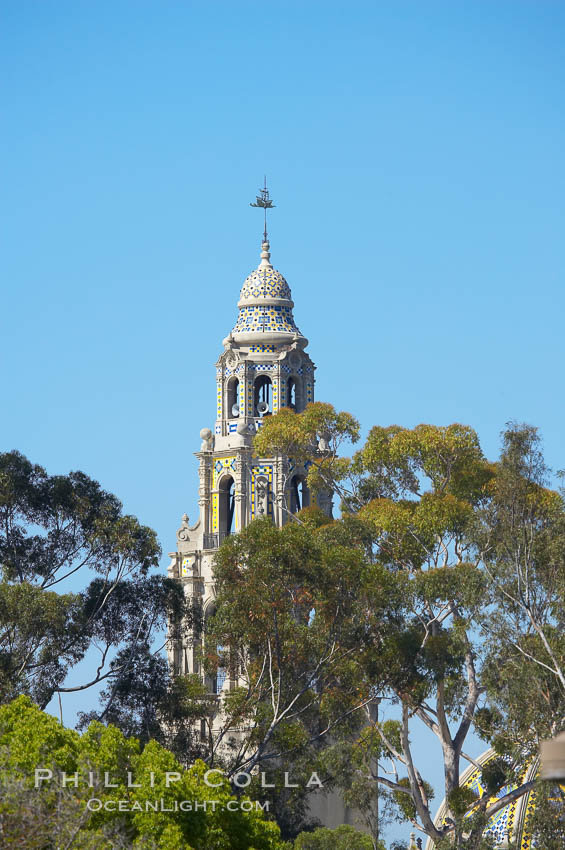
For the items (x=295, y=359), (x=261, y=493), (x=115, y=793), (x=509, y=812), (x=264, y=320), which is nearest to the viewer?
(x=115, y=793)

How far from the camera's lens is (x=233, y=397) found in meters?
62.3

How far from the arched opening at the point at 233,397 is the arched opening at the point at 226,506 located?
2.44m

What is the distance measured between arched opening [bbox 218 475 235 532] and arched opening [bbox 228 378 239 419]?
2.44 m

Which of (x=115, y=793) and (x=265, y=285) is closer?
Result: (x=115, y=793)

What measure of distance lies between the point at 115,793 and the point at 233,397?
95.8 feet

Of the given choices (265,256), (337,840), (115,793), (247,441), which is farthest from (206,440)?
(115,793)

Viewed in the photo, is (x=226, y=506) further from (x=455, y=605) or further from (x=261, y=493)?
(x=455, y=605)

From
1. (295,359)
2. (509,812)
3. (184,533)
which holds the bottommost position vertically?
(509,812)

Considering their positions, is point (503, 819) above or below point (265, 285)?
below

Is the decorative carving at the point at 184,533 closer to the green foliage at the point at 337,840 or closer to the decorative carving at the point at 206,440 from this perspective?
the decorative carving at the point at 206,440

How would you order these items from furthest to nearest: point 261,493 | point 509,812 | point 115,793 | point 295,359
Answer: point 295,359 < point 261,493 < point 509,812 < point 115,793

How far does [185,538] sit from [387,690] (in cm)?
1457

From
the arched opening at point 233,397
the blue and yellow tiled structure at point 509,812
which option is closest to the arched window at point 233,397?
the arched opening at point 233,397

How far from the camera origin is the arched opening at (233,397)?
203ft
